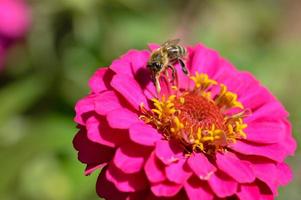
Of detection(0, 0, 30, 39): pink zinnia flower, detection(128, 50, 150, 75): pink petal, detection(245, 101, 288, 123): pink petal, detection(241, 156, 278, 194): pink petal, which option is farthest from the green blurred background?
detection(241, 156, 278, 194): pink petal

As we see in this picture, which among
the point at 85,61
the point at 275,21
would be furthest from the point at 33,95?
the point at 275,21

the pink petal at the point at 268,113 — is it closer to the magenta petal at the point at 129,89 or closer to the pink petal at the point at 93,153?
the magenta petal at the point at 129,89

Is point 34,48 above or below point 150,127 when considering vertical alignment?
below

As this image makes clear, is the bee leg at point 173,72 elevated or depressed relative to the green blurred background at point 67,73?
elevated

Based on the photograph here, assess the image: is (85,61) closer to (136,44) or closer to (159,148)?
(136,44)

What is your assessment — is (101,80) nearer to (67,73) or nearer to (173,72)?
(173,72)

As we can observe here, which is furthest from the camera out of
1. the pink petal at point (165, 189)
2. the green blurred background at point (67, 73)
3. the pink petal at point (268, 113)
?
the green blurred background at point (67, 73)

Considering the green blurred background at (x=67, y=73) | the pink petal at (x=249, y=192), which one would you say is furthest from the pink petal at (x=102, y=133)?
the green blurred background at (x=67, y=73)
